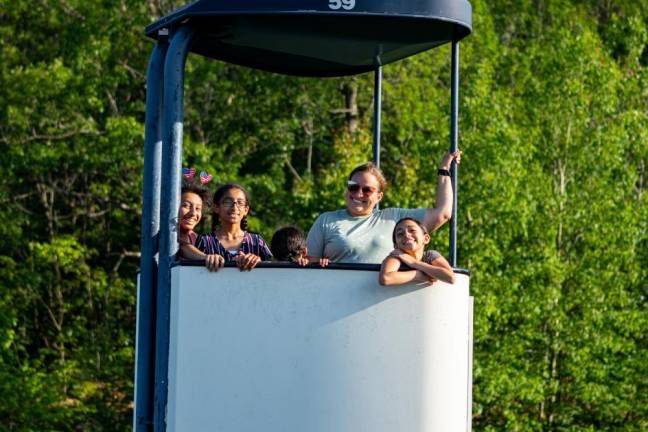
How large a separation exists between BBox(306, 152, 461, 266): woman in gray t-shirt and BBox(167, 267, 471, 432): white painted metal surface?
44 cm

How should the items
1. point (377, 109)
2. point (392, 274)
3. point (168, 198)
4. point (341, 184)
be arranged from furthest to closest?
point (341, 184)
point (377, 109)
point (168, 198)
point (392, 274)

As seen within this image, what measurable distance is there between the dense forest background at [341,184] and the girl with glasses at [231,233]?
13.1 meters

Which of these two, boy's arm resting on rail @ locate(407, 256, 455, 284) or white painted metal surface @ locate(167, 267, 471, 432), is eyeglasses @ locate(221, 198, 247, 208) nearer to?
white painted metal surface @ locate(167, 267, 471, 432)

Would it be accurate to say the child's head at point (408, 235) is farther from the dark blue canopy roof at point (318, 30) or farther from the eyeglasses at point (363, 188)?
the dark blue canopy roof at point (318, 30)

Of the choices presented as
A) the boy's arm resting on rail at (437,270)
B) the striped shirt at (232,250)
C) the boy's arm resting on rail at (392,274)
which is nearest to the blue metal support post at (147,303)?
the striped shirt at (232,250)

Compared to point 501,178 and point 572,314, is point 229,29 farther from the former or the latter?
point 572,314

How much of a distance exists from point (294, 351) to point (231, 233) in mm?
905

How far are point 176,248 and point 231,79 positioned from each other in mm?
18094

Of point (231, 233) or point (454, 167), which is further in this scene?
point (454, 167)

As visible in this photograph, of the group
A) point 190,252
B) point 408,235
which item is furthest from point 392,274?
point 190,252

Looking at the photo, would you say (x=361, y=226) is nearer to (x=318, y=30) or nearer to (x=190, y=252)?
(x=190, y=252)

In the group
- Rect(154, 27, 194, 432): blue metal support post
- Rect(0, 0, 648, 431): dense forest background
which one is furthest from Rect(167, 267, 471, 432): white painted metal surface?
Rect(0, 0, 648, 431): dense forest background

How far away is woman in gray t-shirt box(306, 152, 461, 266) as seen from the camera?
7.92 metres

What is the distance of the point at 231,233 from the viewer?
8.09 metres
